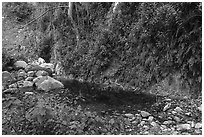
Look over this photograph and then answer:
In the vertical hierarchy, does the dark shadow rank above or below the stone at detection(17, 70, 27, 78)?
below

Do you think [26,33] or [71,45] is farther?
[26,33]

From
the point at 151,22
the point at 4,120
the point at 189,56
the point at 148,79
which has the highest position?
the point at 151,22

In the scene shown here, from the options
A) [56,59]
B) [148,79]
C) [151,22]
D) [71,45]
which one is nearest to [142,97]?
[148,79]

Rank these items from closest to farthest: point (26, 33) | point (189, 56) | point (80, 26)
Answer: point (189, 56)
point (80, 26)
point (26, 33)

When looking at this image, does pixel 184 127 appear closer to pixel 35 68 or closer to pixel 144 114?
pixel 144 114

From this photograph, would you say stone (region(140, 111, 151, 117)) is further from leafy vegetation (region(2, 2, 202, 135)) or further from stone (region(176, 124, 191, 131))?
stone (region(176, 124, 191, 131))

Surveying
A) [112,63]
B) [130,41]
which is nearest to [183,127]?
[130,41]

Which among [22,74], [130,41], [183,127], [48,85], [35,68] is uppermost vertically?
[130,41]

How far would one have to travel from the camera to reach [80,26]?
11.3 m

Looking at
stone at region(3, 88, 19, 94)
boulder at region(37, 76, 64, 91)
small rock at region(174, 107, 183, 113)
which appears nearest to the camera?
small rock at region(174, 107, 183, 113)

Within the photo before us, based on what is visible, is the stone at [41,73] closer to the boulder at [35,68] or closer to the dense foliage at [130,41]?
the boulder at [35,68]

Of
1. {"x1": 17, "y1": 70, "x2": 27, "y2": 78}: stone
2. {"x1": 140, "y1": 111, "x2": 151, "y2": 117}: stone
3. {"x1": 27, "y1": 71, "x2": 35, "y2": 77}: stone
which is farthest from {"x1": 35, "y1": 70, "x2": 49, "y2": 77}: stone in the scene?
{"x1": 140, "y1": 111, "x2": 151, "y2": 117}: stone

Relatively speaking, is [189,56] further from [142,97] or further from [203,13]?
[142,97]

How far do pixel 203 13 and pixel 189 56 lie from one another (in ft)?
3.98
